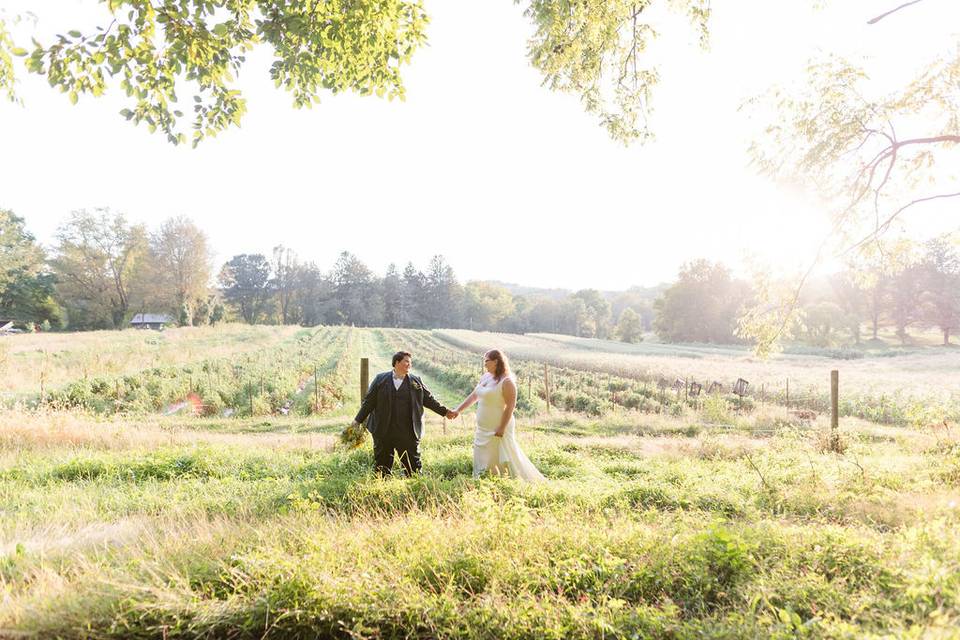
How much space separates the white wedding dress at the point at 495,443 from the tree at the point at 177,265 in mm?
59386

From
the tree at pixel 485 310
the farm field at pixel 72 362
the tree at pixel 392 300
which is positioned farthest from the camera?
the tree at pixel 392 300

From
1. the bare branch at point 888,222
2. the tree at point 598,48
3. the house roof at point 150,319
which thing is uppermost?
the tree at point 598,48

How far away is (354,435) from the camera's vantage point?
7.26 meters

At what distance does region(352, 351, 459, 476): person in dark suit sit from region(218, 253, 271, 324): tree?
9618cm

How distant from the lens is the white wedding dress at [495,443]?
651cm

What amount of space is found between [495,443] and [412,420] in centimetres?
120

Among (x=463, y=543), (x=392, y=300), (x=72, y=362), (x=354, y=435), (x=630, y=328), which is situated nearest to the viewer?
(x=463, y=543)

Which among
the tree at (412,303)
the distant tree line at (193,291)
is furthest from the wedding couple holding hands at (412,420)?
the tree at (412,303)

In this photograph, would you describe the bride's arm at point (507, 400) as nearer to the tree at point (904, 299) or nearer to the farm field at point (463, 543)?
the farm field at point (463, 543)

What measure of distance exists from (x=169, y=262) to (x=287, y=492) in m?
62.5

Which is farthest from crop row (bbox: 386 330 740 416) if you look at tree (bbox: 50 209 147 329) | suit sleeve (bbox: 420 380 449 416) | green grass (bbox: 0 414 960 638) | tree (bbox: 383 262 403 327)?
tree (bbox: 383 262 403 327)

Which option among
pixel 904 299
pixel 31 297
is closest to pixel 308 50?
pixel 31 297

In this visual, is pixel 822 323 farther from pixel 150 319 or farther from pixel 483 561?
pixel 150 319

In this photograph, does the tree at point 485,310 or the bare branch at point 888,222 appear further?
the tree at point 485,310
